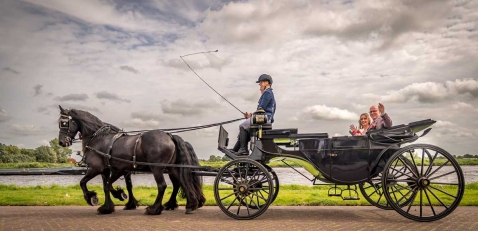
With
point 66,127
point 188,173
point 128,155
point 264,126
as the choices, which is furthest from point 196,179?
point 66,127

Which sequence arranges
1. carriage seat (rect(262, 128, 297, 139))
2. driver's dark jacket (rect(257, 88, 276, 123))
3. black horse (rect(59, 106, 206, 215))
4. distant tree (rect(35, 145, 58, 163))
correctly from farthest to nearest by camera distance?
distant tree (rect(35, 145, 58, 163))
black horse (rect(59, 106, 206, 215))
driver's dark jacket (rect(257, 88, 276, 123))
carriage seat (rect(262, 128, 297, 139))

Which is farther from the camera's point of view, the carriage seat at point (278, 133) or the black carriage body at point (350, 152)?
the carriage seat at point (278, 133)

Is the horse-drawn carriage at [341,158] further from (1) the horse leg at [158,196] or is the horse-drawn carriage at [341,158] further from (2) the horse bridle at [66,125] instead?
(2) the horse bridle at [66,125]

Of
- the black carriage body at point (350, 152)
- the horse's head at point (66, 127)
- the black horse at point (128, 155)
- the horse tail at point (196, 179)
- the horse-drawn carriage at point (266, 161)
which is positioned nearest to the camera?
the horse-drawn carriage at point (266, 161)

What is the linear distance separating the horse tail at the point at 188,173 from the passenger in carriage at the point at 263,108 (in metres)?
1.06

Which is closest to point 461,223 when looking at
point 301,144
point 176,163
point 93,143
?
point 301,144

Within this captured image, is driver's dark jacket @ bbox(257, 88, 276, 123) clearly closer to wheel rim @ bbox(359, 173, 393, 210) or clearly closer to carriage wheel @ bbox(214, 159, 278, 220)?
carriage wheel @ bbox(214, 159, 278, 220)

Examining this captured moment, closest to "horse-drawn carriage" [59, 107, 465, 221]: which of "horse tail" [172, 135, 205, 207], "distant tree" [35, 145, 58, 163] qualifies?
"horse tail" [172, 135, 205, 207]

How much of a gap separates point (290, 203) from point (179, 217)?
3.39 metres

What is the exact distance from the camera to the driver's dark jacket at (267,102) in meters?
7.41

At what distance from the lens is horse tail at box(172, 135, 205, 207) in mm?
7684

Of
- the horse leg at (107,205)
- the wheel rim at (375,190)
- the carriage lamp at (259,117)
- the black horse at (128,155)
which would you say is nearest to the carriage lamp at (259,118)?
the carriage lamp at (259,117)

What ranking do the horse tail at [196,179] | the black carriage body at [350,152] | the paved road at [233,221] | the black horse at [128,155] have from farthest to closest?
the horse tail at [196,179], the black horse at [128,155], the black carriage body at [350,152], the paved road at [233,221]

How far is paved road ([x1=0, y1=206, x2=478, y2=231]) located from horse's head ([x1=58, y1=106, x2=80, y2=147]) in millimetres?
1576
